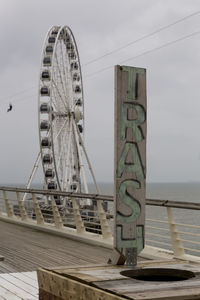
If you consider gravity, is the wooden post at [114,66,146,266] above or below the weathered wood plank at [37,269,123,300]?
above

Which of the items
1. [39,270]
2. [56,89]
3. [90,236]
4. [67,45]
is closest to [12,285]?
[39,270]

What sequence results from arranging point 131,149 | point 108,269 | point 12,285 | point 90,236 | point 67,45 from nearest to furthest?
point 108,269, point 131,149, point 12,285, point 90,236, point 67,45

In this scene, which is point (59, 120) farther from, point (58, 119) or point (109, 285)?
point (109, 285)

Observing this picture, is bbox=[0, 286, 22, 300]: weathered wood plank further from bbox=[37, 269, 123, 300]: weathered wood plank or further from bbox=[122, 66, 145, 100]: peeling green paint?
bbox=[122, 66, 145, 100]: peeling green paint

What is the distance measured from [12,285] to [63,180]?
1970 cm

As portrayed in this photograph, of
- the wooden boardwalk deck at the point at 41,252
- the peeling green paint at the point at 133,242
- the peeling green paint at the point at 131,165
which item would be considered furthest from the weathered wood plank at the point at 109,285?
the wooden boardwalk deck at the point at 41,252

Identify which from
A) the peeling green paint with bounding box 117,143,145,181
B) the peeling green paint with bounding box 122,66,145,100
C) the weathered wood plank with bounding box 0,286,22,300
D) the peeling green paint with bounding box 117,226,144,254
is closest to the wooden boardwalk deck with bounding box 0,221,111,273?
the weathered wood plank with bounding box 0,286,22,300

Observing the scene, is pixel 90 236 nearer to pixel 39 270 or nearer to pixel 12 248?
pixel 12 248

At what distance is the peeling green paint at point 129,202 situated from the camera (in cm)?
409

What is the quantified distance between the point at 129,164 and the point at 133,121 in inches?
12.8

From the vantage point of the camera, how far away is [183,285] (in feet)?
9.93

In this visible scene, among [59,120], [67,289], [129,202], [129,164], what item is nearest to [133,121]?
[129,164]

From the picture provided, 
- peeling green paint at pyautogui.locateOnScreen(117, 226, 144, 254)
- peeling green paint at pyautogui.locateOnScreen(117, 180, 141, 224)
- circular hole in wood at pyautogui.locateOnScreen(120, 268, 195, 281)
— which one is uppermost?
peeling green paint at pyautogui.locateOnScreen(117, 180, 141, 224)

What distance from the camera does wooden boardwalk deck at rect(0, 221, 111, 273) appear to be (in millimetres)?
7004
